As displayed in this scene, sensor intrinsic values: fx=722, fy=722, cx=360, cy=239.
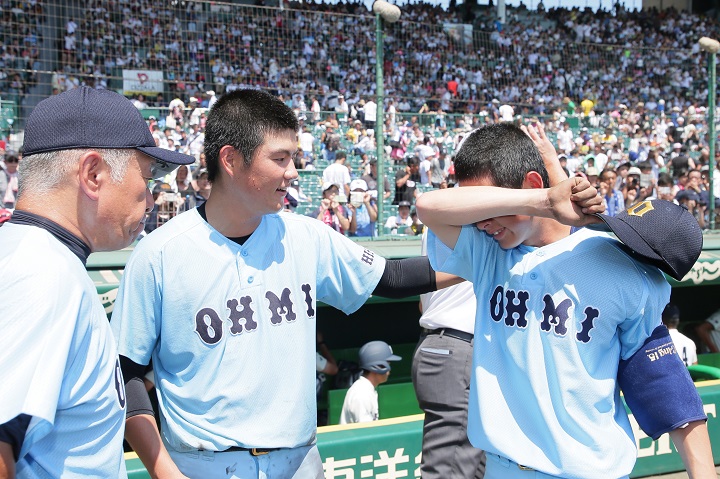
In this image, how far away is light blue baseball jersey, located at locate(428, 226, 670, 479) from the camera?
1624mm

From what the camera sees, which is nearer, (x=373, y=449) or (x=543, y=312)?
(x=543, y=312)

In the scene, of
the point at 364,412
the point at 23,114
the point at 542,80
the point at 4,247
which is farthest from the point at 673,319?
the point at 542,80

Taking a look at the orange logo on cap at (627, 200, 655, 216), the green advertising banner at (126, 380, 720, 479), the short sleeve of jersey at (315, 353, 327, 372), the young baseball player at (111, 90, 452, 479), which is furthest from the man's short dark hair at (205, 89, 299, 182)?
the short sleeve of jersey at (315, 353, 327, 372)

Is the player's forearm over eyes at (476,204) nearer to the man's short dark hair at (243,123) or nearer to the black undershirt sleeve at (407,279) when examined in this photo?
the black undershirt sleeve at (407,279)

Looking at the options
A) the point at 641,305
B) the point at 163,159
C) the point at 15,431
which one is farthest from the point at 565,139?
the point at 15,431

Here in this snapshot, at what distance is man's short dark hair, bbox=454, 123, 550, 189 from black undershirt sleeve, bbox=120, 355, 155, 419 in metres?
0.97

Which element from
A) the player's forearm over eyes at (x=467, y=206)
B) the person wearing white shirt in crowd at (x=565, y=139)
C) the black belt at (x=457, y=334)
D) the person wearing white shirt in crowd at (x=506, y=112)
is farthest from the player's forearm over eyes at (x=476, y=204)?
the person wearing white shirt in crowd at (x=565, y=139)

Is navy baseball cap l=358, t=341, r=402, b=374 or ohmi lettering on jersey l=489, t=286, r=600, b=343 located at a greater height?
ohmi lettering on jersey l=489, t=286, r=600, b=343

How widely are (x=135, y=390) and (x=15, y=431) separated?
81cm

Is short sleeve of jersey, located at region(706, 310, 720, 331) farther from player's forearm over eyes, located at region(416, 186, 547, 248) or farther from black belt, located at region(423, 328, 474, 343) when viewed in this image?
player's forearm over eyes, located at region(416, 186, 547, 248)

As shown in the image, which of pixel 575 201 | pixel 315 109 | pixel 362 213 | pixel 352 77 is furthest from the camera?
pixel 352 77

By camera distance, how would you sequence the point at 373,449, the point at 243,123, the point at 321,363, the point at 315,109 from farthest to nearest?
the point at 315,109 < the point at 321,363 < the point at 373,449 < the point at 243,123

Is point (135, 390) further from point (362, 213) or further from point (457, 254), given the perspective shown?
point (362, 213)

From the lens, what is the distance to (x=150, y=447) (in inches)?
68.8
